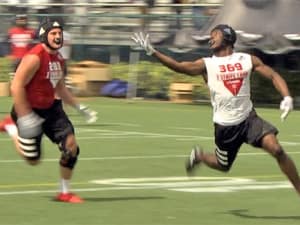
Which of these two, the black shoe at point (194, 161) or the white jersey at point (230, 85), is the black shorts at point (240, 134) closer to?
the white jersey at point (230, 85)

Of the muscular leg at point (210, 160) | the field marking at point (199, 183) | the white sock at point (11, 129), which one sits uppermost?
the white sock at point (11, 129)

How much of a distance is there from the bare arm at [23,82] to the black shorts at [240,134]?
1.89 metres

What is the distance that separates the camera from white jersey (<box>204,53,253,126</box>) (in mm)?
11508

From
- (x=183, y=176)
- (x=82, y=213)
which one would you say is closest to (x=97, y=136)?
→ (x=183, y=176)

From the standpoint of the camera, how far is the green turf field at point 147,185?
1089cm

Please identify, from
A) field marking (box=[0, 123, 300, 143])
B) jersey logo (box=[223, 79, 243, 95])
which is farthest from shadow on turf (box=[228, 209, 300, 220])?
field marking (box=[0, 123, 300, 143])

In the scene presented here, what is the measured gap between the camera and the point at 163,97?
3008 cm

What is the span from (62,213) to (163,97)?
62.9ft

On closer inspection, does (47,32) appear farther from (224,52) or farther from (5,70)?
(5,70)

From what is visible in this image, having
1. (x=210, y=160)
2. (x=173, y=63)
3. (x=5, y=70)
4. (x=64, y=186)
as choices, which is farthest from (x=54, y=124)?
(x=5, y=70)

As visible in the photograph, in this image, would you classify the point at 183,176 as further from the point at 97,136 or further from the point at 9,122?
the point at 97,136

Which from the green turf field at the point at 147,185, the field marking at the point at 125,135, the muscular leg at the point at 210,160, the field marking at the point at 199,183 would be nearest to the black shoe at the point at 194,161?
the muscular leg at the point at 210,160

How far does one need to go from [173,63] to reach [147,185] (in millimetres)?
2452

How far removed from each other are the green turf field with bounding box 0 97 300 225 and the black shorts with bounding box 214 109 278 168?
54cm
